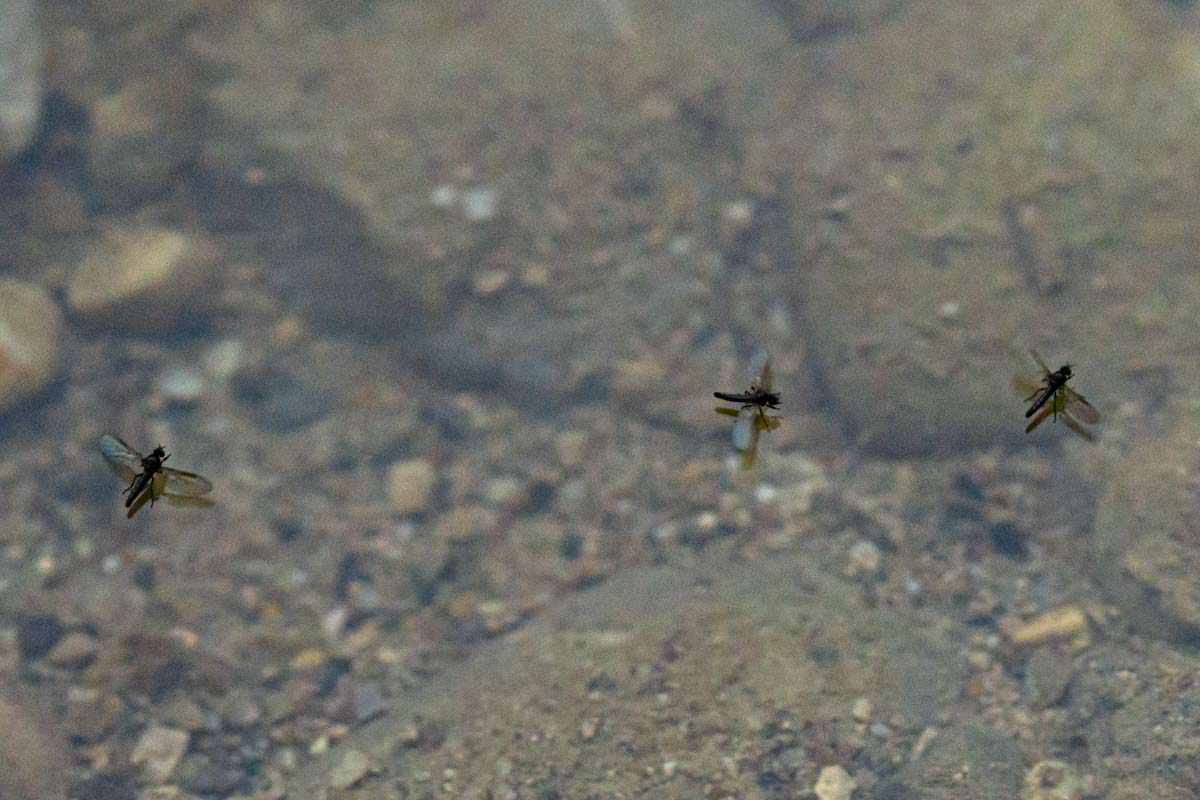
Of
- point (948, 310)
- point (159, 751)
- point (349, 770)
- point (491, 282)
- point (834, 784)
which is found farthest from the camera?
point (491, 282)

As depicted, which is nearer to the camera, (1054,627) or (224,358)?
(1054,627)

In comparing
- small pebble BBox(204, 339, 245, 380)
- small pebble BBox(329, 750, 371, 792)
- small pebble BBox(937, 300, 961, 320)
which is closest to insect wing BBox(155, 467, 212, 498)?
small pebble BBox(329, 750, 371, 792)

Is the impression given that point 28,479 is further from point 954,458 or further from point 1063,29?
point 1063,29

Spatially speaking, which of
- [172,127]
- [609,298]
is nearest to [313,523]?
[609,298]

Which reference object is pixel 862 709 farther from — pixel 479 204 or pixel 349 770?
pixel 479 204

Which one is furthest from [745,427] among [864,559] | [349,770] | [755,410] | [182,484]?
[349,770]

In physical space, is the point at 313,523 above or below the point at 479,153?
below

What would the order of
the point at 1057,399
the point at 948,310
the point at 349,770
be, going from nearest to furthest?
1. the point at 1057,399
2. the point at 349,770
3. the point at 948,310

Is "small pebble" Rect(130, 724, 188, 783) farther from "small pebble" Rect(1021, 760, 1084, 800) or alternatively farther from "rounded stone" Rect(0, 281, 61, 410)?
"small pebble" Rect(1021, 760, 1084, 800)
